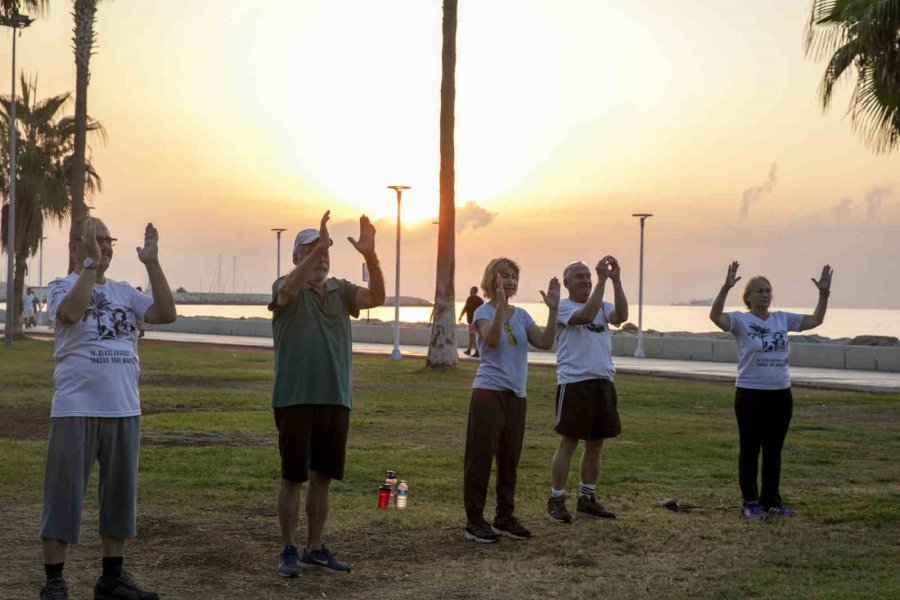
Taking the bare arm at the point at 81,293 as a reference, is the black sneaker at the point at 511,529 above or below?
below

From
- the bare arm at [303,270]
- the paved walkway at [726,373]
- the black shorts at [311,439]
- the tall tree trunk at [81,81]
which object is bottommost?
the paved walkway at [726,373]

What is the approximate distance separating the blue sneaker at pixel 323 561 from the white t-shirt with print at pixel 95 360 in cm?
160

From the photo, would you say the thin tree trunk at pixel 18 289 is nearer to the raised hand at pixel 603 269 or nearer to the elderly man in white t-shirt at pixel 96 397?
the raised hand at pixel 603 269

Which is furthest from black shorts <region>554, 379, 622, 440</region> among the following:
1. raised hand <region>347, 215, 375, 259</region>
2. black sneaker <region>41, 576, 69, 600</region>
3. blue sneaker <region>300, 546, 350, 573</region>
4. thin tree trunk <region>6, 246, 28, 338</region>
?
thin tree trunk <region>6, 246, 28, 338</region>

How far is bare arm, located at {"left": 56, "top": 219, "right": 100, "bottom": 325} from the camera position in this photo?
6.07m

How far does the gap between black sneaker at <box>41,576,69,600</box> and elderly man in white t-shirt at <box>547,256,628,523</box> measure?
376cm

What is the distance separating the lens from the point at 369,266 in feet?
23.5

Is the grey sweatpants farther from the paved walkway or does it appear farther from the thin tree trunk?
the thin tree trunk

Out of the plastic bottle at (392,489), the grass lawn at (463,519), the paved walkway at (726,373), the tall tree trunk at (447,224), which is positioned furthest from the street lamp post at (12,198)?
the plastic bottle at (392,489)

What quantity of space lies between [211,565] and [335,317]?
1.74 metres

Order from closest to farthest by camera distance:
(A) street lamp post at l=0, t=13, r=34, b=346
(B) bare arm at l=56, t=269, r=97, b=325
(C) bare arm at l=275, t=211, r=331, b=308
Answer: (B) bare arm at l=56, t=269, r=97, b=325
(C) bare arm at l=275, t=211, r=331, b=308
(A) street lamp post at l=0, t=13, r=34, b=346

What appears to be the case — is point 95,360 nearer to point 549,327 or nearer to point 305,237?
point 305,237

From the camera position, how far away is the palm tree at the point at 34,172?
1658 inches

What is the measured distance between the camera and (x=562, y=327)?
353 inches
